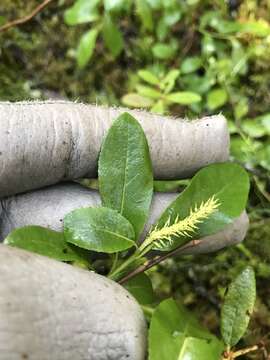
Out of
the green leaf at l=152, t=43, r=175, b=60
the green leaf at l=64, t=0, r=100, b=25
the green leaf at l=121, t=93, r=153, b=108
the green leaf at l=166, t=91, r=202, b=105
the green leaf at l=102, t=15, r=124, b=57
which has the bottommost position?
the green leaf at l=121, t=93, r=153, b=108

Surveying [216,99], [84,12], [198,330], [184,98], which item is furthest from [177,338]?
[84,12]

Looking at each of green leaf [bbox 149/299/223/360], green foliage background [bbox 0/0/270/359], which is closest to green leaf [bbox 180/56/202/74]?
green foliage background [bbox 0/0/270/359]

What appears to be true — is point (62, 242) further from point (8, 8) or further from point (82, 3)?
point (8, 8)

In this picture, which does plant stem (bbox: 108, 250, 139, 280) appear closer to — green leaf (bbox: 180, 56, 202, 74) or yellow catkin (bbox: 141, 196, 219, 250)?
yellow catkin (bbox: 141, 196, 219, 250)

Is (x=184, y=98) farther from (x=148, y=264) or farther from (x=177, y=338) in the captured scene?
(x=177, y=338)

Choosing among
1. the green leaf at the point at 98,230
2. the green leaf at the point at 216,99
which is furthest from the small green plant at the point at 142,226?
the green leaf at the point at 216,99

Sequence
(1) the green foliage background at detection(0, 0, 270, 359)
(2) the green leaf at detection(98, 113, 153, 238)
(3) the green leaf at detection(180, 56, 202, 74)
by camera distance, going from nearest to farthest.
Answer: (2) the green leaf at detection(98, 113, 153, 238), (1) the green foliage background at detection(0, 0, 270, 359), (3) the green leaf at detection(180, 56, 202, 74)

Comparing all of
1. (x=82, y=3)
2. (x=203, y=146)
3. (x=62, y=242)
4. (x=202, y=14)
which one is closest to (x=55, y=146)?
(x=62, y=242)

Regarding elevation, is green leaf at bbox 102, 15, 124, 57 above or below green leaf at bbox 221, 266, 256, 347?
above
